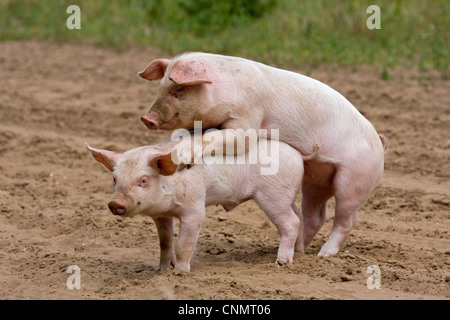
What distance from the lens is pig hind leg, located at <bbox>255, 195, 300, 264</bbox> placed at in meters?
5.93

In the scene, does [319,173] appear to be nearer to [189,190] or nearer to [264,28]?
[189,190]

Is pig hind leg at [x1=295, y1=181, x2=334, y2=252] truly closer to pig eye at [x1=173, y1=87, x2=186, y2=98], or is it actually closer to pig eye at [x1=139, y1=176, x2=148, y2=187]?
pig eye at [x1=173, y1=87, x2=186, y2=98]

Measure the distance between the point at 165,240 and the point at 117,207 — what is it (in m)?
0.72

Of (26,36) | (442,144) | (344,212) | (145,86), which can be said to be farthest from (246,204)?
(26,36)

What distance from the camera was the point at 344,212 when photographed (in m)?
6.14

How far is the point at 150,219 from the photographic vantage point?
7.29 meters

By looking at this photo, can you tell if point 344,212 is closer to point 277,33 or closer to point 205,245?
point 205,245

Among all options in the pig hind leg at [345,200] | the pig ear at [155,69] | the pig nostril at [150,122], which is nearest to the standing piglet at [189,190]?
the pig nostril at [150,122]

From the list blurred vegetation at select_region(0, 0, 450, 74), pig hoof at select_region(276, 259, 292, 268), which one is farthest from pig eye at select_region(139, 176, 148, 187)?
blurred vegetation at select_region(0, 0, 450, 74)

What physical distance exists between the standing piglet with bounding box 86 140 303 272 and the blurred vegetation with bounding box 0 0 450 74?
5689 millimetres

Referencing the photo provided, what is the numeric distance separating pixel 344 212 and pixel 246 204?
5.77 feet

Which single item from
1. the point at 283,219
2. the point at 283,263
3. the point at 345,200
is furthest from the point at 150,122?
the point at 345,200

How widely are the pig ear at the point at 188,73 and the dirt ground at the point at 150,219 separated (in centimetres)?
124

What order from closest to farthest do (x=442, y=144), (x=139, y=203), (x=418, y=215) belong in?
(x=139, y=203) → (x=418, y=215) → (x=442, y=144)
